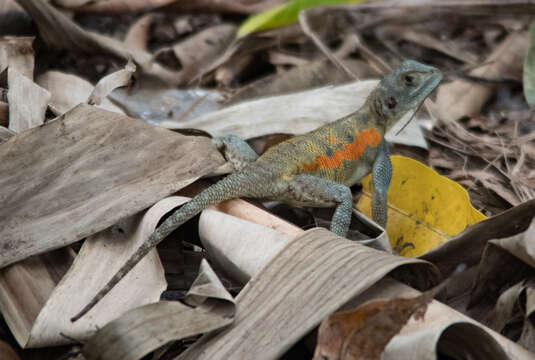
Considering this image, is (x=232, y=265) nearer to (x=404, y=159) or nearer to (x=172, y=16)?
(x=404, y=159)

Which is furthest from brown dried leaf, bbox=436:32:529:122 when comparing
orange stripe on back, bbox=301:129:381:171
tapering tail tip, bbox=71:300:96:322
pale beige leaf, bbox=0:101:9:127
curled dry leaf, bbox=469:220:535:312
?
tapering tail tip, bbox=71:300:96:322

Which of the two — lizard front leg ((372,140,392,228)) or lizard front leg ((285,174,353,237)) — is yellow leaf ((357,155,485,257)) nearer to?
lizard front leg ((372,140,392,228))

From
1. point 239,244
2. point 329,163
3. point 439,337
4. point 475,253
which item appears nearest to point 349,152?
point 329,163

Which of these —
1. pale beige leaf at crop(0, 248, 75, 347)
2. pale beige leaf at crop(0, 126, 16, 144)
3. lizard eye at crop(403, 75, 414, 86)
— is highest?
pale beige leaf at crop(0, 126, 16, 144)

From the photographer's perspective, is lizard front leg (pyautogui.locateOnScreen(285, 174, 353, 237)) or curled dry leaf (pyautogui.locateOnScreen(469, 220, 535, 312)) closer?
curled dry leaf (pyautogui.locateOnScreen(469, 220, 535, 312))

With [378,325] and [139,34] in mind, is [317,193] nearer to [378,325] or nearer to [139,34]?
[378,325]

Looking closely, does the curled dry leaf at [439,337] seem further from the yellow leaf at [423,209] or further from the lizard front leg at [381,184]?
the lizard front leg at [381,184]
